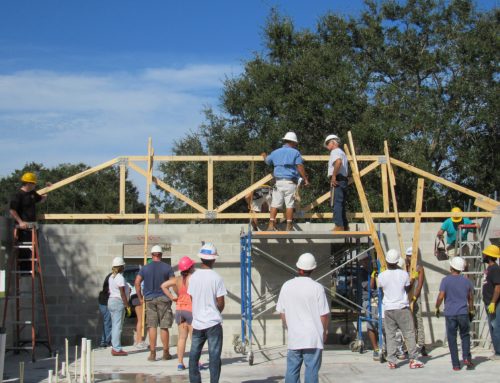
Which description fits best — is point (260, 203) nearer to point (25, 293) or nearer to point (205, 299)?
point (25, 293)

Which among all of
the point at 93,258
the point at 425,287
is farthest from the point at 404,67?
the point at 93,258

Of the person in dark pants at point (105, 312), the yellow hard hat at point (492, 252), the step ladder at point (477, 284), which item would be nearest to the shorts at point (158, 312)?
the person in dark pants at point (105, 312)

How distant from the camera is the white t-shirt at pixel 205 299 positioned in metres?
8.67

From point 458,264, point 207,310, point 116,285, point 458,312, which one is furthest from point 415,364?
point 116,285

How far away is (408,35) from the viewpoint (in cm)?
2528

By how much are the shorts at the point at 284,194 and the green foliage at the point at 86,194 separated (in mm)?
27148

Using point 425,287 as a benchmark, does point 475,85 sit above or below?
above

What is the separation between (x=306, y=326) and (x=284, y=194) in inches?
214

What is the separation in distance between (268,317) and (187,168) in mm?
14233

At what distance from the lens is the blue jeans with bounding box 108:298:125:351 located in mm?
12305

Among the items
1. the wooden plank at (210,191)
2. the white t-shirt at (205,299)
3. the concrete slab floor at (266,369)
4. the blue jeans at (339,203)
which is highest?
the wooden plank at (210,191)

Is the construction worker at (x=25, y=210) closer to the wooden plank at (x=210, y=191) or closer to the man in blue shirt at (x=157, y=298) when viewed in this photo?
the man in blue shirt at (x=157, y=298)

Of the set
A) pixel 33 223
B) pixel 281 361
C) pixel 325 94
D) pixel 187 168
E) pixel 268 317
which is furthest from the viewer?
pixel 187 168

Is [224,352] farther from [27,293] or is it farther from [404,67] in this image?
[404,67]
